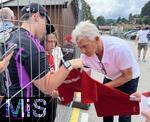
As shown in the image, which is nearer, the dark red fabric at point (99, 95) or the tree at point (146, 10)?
the dark red fabric at point (99, 95)

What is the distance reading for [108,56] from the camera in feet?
12.6

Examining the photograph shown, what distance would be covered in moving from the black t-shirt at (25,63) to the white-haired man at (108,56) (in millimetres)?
938

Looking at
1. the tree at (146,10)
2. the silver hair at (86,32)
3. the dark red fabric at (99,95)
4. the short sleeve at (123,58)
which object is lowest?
the dark red fabric at (99,95)

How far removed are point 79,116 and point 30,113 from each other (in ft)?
12.1

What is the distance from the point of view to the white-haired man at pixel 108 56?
3.52 meters

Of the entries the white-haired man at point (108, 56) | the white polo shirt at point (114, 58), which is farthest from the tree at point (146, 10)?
the white polo shirt at point (114, 58)

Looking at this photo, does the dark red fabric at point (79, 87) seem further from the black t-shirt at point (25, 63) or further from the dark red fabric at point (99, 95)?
the black t-shirt at point (25, 63)

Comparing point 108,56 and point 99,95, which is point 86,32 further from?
point 99,95

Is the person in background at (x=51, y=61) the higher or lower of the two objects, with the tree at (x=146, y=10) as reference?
lower

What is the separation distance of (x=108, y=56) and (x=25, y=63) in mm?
1502

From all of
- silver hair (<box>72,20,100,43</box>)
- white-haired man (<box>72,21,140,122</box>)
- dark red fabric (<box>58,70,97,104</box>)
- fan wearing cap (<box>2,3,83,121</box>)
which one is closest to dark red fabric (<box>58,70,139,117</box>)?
dark red fabric (<box>58,70,97,104</box>)

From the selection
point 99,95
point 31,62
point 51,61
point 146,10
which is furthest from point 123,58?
point 146,10

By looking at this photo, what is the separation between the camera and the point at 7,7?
265cm

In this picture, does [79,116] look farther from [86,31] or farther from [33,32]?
[33,32]
